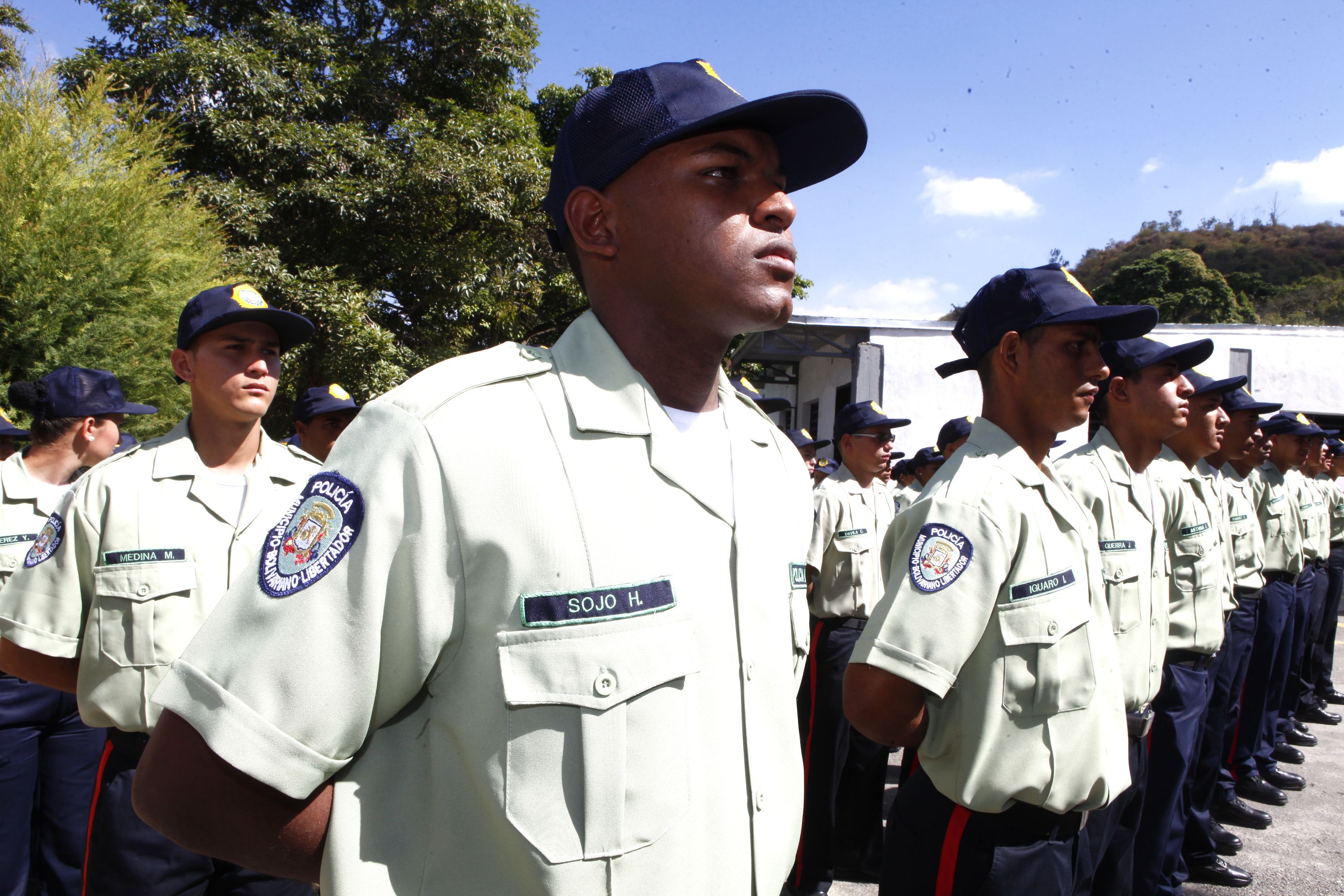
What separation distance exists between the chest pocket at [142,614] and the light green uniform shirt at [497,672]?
5.40 ft

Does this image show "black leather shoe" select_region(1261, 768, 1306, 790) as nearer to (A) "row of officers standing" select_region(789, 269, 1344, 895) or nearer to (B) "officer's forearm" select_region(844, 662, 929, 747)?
(A) "row of officers standing" select_region(789, 269, 1344, 895)

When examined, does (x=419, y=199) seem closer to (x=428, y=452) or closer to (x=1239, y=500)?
(x=1239, y=500)

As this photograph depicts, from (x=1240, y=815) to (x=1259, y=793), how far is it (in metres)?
0.59

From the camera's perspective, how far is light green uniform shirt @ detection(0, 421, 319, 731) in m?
2.41

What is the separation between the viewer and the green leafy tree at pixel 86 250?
9.14 meters

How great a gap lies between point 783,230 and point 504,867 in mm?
966

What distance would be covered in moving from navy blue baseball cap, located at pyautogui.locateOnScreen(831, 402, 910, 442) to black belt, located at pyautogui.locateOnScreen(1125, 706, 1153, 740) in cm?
330

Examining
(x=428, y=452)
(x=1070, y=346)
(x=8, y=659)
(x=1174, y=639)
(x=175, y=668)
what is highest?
(x=1070, y=346)

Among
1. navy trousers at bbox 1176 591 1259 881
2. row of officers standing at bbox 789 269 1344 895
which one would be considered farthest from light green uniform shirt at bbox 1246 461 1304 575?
navy trousers at bbox 1176 591 1259 881

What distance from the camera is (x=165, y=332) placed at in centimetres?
1020

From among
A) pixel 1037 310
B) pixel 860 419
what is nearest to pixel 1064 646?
pixel 1037 310

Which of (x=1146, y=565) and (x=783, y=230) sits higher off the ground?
(x=783, y=230)

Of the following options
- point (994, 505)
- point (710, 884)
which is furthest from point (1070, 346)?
point (710, 884)

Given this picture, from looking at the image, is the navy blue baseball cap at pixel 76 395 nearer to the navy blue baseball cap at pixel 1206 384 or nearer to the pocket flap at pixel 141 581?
the pocket flap at pixel 141 581
